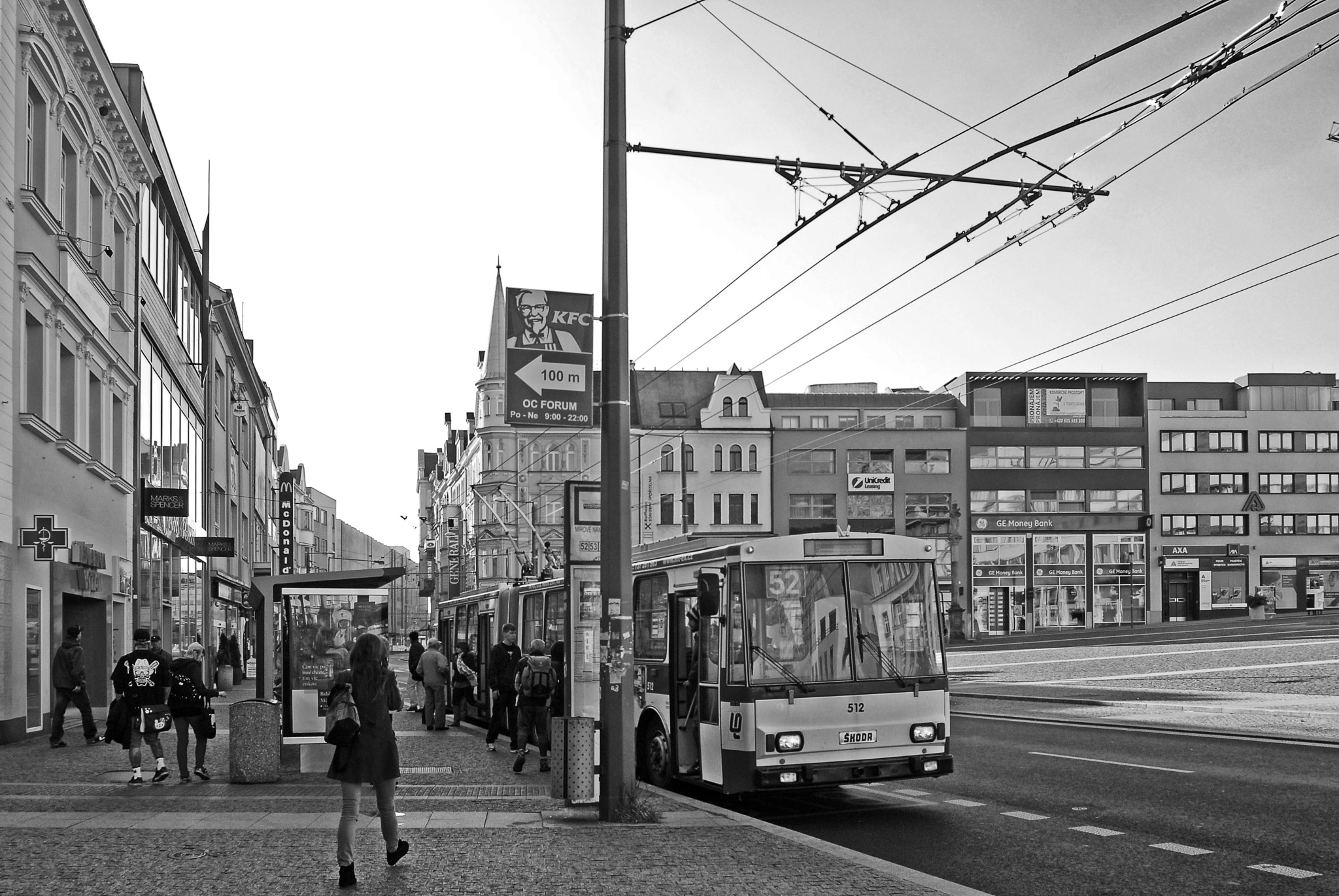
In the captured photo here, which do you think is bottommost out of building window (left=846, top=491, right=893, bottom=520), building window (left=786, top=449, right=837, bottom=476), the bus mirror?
the bus mirror

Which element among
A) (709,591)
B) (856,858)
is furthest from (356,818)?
(709,591)

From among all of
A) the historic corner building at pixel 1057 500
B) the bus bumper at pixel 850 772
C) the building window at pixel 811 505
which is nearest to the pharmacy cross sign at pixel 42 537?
the bus bumper at pixel 850 772

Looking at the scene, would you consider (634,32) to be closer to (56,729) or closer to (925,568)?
(925,568)

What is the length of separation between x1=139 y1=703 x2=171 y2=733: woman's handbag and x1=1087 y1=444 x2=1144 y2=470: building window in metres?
73.2

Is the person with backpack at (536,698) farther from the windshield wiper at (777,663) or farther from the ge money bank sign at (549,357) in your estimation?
the ge money bank sign at (549,357)

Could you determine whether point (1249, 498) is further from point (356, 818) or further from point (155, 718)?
point (356, 818)

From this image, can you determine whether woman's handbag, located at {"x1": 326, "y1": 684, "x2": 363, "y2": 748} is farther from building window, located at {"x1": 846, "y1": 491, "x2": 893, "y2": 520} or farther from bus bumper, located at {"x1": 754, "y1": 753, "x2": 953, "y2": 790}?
building window, located at {"x1": 846, "y1": 491, "x2": 893, "y2": 520}

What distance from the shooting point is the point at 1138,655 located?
41.9 meters

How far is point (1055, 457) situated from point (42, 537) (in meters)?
68.6

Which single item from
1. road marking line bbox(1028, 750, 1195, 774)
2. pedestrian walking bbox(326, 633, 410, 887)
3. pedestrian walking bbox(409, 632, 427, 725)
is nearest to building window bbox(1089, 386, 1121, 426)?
pedestrian walking bbox(409, 632, 427, 725)

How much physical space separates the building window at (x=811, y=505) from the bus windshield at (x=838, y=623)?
68.0 meters

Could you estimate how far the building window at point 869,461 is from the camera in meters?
81.2

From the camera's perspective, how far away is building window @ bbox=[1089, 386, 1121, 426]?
269ft

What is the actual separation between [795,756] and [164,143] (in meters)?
29.4
